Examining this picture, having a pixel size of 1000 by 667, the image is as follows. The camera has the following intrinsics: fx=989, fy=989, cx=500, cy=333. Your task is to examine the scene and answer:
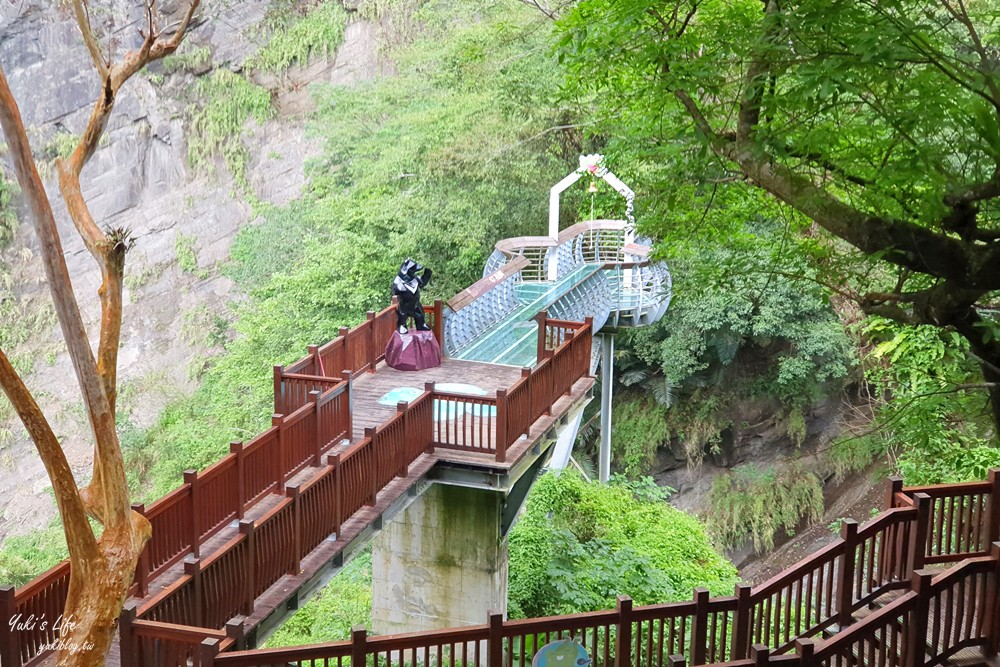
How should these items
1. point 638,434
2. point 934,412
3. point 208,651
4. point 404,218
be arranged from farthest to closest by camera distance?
1. point 638,434
2. point 404,218
3. point 934,412
4. point 208,651

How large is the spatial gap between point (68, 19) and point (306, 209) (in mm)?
14489

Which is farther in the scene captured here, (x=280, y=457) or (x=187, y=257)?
(x=187, y=257)

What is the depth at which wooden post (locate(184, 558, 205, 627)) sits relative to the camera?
7234mm

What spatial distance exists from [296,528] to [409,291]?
557cm

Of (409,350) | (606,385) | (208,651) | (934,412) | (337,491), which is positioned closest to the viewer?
(208,651)

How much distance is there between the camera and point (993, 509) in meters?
7.84

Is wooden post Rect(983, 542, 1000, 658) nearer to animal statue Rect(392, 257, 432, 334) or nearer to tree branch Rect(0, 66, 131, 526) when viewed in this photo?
tree branch Rect(0, 66, 131, 526)

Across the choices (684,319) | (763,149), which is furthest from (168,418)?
(763,149)

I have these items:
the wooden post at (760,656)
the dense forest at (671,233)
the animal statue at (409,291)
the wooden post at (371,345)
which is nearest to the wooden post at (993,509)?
the dense forest at (671,233)

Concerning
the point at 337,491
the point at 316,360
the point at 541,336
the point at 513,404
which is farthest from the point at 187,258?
the point at 337,491

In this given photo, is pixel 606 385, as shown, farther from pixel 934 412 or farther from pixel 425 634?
pixel 425 634

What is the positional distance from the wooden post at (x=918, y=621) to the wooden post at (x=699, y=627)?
1253 millimetres

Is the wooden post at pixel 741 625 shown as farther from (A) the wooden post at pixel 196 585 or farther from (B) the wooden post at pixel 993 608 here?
(A) the wooden post at pixel 196 585

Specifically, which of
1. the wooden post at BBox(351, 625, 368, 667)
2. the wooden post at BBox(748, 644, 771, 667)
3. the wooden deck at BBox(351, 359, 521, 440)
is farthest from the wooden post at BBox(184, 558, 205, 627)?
the wooden deck at BBox(351, 359, 521, 440)
